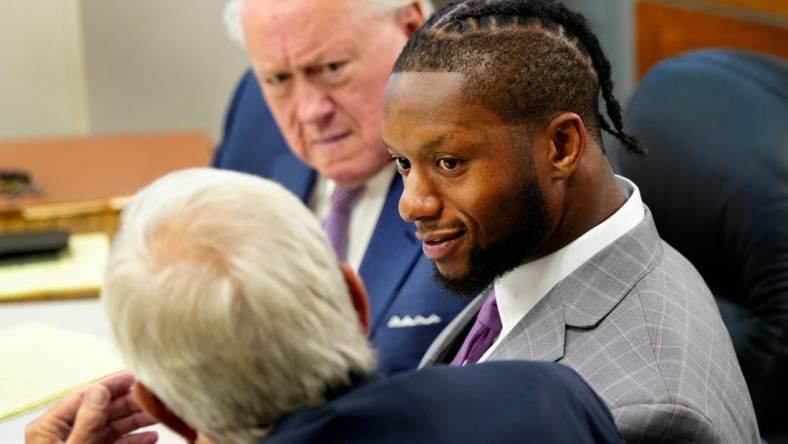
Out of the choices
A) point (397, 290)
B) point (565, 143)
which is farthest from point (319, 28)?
point (565, 143)

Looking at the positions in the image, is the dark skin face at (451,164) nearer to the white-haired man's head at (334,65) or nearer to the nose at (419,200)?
the nose at (419,200)

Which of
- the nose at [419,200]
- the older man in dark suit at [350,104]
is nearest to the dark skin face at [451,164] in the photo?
the nose at [419,200]

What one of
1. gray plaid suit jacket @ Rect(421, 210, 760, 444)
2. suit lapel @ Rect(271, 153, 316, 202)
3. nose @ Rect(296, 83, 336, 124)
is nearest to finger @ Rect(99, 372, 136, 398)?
gray plaid suit jacket @ Rect(421, 210, 760, 444)

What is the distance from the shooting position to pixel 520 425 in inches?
33.3

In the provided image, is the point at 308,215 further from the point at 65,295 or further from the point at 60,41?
the point at 60,41

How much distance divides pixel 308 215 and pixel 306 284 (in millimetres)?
65

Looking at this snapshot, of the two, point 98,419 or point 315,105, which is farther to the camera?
point 315,105

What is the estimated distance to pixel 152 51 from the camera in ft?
12.0

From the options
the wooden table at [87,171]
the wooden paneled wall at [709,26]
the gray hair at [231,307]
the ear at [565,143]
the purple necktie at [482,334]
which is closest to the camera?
the gray hair at [231,307]

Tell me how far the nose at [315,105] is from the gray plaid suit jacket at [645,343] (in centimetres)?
69

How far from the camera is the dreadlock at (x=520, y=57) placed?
1044mm

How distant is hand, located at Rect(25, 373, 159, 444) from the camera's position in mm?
1105

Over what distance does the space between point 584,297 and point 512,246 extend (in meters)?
0.08

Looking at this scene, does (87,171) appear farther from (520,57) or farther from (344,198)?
(520,57)
